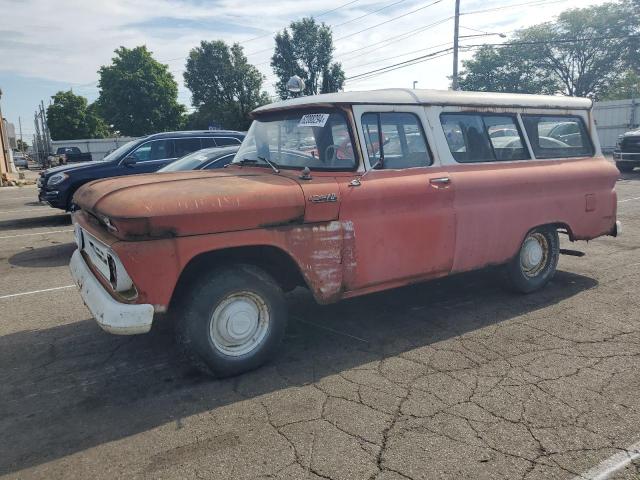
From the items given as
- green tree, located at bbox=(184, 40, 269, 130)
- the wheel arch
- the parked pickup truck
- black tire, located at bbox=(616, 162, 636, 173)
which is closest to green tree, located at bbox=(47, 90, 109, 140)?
green tree, located at bbox=(184, 40, 269, 130)

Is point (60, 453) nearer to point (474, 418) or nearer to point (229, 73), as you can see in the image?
point (474, 418)

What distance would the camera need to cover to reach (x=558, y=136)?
5492mm

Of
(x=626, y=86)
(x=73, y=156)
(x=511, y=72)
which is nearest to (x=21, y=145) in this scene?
(x=73, y=156)

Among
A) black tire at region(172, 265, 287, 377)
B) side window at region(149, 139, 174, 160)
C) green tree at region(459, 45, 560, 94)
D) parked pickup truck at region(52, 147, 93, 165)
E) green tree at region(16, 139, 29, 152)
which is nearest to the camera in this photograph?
black tire at region(172, 265, 287, 377)

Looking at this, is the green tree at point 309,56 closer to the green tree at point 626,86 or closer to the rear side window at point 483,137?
the green tree at point 626,86

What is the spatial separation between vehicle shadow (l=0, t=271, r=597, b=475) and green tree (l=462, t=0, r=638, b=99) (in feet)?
133

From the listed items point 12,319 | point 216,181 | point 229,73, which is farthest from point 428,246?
Answer: point 229,73

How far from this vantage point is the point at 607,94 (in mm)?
43844

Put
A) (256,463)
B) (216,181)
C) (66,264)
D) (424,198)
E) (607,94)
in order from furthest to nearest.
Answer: (607,94)
(66,264)
(424,198)
(216,181)
(256,463)

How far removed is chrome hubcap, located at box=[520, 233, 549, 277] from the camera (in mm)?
5242

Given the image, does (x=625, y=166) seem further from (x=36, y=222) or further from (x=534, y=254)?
(x=36, y=222)

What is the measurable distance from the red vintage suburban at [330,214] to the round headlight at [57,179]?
657 centimetres

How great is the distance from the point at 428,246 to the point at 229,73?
174 feet

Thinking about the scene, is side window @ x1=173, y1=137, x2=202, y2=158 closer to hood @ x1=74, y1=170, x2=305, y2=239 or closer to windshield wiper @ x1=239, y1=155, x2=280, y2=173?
windshield wiper @ x1=239, y1=155, x2=280, y2=173
